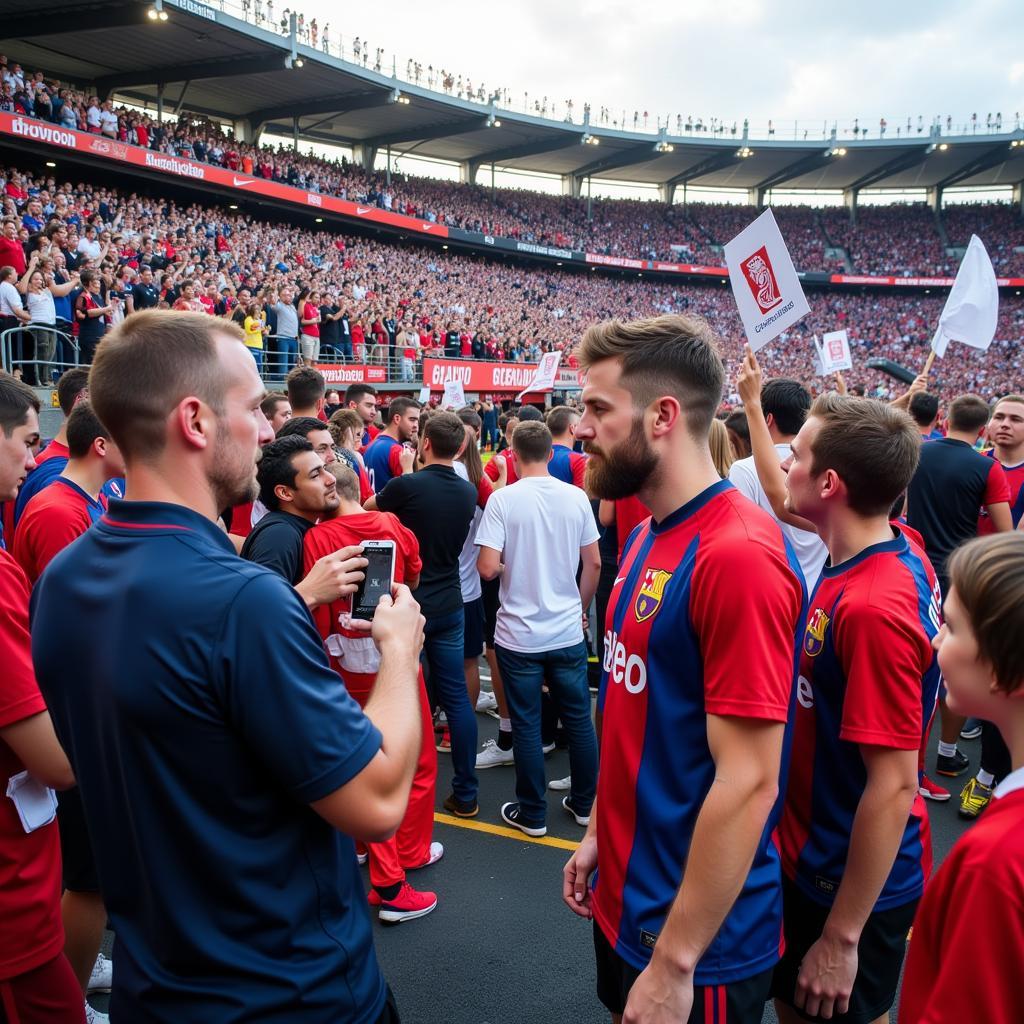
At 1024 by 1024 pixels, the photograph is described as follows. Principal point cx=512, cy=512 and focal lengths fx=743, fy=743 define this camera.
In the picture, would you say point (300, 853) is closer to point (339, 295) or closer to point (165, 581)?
point (165, 581)

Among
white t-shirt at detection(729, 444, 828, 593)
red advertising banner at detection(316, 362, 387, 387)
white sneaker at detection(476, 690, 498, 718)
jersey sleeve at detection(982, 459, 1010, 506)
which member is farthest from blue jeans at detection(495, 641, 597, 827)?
red advertising banner at detection(316, 362, 387, 387)

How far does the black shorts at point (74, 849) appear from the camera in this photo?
2.59 meters

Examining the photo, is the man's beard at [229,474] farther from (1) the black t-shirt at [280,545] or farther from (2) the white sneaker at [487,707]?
(2) the white sneaker at [487,707]

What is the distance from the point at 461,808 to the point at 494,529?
1.63 m

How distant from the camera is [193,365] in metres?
1.45

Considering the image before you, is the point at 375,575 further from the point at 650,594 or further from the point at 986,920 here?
the point at 986,920

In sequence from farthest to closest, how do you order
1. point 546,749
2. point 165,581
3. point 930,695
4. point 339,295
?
point 339,295, point 546,749, point 930,695, point 165,581

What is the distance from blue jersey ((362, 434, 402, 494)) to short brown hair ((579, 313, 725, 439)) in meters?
4.51

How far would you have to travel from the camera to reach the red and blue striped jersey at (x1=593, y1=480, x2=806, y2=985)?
1517mm

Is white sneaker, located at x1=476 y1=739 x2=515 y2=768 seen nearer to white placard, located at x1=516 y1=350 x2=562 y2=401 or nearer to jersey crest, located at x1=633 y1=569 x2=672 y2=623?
jersey crest, located at x1=633 y1=569 x2=672 y2=623

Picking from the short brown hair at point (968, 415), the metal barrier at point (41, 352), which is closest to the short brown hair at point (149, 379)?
the short brown hair at point (968, 415)

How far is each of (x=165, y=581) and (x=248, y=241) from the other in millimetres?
23547

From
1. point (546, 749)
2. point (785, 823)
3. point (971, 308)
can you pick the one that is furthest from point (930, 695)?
point (971, 308)

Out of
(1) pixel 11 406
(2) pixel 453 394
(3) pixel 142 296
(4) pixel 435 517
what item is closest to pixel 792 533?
(4) pixel 435 517
